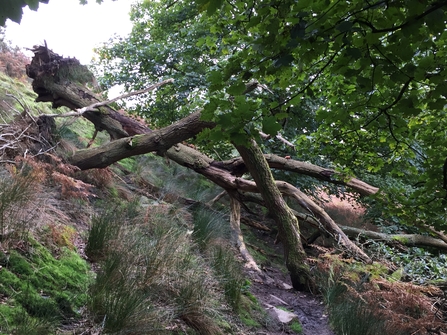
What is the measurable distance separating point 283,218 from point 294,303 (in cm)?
115

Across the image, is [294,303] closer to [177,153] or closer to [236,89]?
[177,153]

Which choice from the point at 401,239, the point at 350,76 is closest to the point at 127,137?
the point at 350,76

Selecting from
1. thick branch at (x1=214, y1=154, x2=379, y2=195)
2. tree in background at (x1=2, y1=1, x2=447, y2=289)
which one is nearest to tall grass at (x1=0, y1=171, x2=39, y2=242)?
tree in background at (x1=2, y1=1, x2=447, y2=289)

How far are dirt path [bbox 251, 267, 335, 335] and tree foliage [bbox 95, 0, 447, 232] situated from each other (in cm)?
160

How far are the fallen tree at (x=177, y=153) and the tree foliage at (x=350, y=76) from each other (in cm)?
73

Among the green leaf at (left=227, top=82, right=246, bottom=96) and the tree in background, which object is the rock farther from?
the green leaf at (left=227, top=82, right=246, bottom=96)

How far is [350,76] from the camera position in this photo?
1492 millimetres

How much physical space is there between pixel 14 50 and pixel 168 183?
6165mm

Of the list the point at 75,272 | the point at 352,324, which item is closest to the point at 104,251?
the point at 75,272

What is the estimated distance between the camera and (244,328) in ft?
10.9

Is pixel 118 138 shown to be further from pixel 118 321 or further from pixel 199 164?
pixel 118 321

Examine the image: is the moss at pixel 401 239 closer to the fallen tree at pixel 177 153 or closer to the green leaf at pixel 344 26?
the fallen tree at pixel 177 153

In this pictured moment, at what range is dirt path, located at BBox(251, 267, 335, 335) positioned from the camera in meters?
3.97

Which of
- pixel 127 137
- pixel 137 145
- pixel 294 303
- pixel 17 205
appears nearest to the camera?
pixel 17 205
